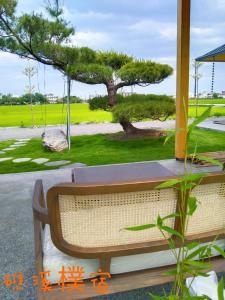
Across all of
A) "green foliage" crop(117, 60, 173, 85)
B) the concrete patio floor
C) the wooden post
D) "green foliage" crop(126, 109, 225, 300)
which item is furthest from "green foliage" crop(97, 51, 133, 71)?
"green foliage" crop(126, 109, 225, 300)

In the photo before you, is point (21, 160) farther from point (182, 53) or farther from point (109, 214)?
point (109, 214)

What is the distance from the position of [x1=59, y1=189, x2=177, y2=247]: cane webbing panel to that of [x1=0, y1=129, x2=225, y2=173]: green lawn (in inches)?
121

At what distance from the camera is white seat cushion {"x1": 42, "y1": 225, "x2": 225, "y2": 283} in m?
0.99

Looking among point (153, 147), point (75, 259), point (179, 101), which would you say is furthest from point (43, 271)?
point (153, 147)

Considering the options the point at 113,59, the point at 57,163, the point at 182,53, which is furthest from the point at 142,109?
the point at 57,163

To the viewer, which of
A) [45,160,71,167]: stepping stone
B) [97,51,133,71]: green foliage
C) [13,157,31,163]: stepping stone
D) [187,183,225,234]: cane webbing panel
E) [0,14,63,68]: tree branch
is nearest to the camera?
[187,183,225,234]: cane webbing panel

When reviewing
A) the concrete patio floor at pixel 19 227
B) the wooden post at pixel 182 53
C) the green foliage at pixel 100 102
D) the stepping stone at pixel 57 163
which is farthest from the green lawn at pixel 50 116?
the concrete patio floor at pixel 19 227

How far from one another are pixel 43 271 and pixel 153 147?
4.43 meters

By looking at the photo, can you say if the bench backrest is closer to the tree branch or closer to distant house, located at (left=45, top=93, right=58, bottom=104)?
the tree branch

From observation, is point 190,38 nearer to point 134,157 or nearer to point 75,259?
point 134,157

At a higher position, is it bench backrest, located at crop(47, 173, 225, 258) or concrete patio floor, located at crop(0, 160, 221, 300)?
bench backrest, located at crop(47, 173, 225, 258)

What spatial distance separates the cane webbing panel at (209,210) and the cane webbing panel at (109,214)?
103mm

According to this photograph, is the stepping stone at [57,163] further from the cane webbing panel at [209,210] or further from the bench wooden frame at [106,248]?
the cane webbing panel at [209,210]

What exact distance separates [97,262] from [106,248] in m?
0.12
